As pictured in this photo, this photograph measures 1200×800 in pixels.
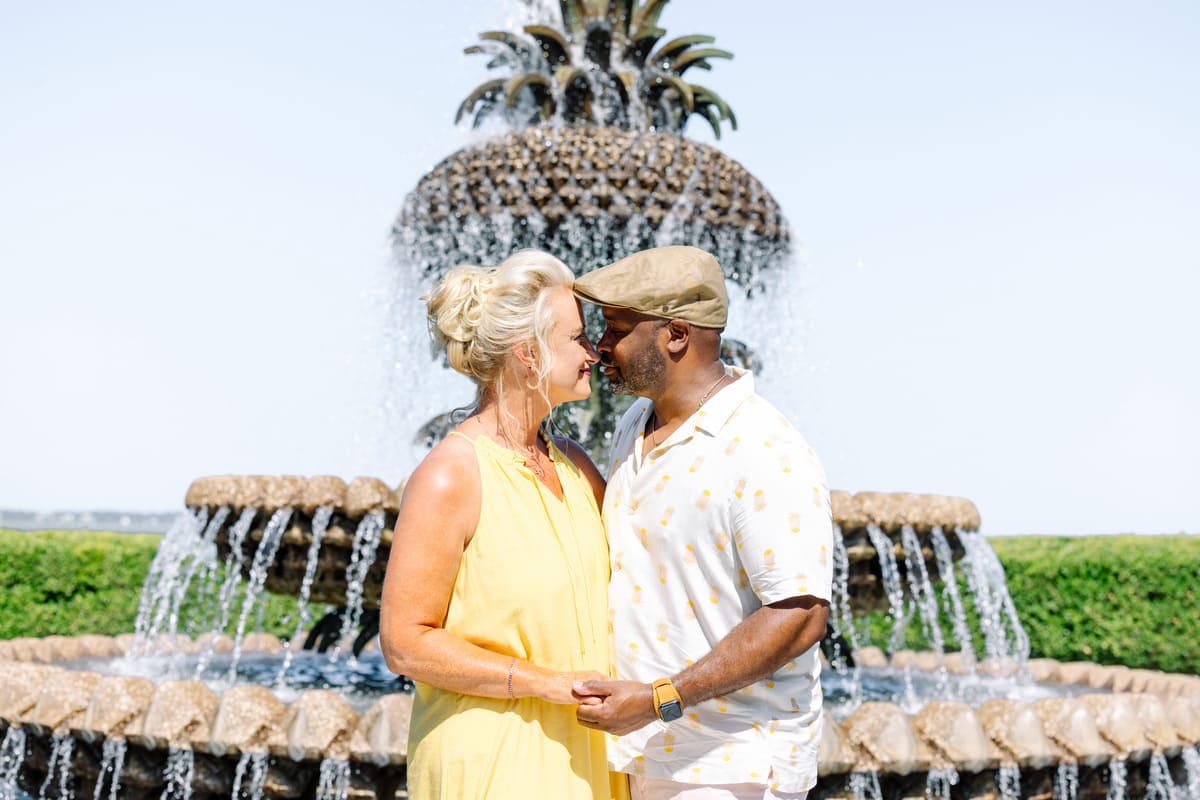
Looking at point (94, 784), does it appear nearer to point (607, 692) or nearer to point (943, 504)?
point (607, 692)

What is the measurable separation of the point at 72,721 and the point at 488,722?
279 centimetres

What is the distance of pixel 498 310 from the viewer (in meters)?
2.28

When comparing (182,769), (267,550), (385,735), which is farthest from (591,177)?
(182,769)

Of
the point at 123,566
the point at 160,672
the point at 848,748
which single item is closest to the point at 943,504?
the point at 848,748

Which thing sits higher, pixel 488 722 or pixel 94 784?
pixel 488 722

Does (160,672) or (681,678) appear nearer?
(681,678)

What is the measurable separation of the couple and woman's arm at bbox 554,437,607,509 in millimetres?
216

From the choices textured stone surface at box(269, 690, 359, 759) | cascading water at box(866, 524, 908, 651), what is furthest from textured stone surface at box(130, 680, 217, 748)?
cascading water at box(866, 524, 908, 651)

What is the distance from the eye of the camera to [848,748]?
388cm

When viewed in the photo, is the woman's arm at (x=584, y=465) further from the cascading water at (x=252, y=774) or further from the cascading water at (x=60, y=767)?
the cascading water at (x=60, y=767)

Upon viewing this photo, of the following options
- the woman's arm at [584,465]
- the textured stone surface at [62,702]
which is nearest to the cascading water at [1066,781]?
the woman's arm at [584,465]

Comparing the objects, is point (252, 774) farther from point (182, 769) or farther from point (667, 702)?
point (667, 702)

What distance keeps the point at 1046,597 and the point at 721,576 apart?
9467 mm

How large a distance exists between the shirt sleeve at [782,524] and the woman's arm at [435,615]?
1.48ft
